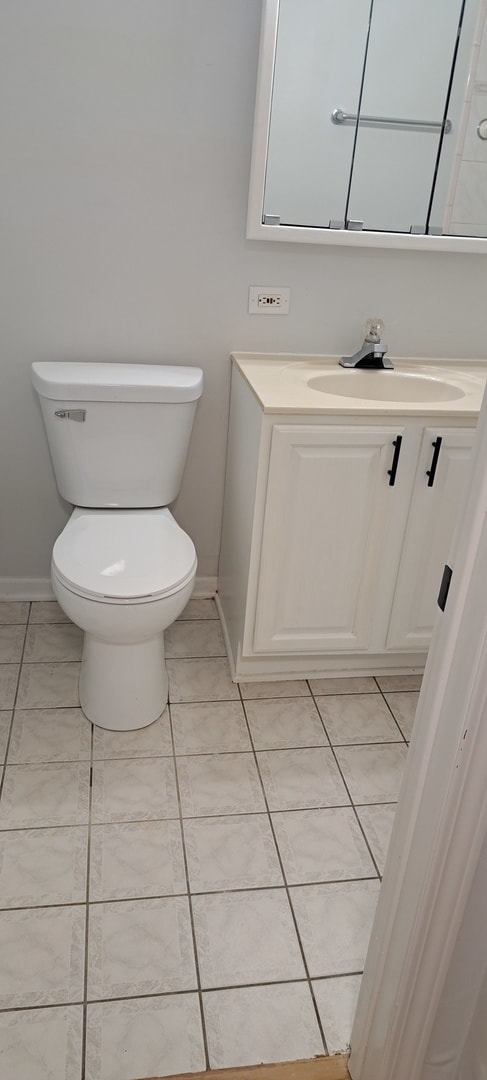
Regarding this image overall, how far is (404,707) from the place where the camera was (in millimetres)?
2188

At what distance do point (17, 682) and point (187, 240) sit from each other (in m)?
1.29

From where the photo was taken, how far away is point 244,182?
209 centimetres

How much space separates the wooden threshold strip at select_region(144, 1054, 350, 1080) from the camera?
4.15 ft

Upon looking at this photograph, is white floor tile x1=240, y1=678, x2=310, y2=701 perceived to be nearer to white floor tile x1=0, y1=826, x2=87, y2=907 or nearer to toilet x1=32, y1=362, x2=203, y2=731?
toilet x1=32, y1=362, x2=203, y2=731

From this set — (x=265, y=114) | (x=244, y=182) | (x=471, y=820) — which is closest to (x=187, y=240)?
(x=244, y=182)

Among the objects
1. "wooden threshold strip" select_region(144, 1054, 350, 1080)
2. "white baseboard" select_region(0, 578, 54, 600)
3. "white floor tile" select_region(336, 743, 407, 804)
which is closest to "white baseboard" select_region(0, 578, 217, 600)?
"white baseboard" select_region(0, 578, 54, 600)

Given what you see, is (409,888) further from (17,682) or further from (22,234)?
(22,234)

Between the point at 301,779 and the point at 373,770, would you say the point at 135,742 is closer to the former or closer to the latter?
the point at 301,779

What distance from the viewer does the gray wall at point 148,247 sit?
193cm

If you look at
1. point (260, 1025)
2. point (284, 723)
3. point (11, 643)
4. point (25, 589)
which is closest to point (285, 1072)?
point (260, 1025)

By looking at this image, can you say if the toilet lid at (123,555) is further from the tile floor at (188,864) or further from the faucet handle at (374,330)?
the faucet handle at (374,330)

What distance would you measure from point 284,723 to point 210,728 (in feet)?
0.65

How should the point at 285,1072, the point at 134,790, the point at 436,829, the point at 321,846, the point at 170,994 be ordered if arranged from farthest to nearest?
the point at 134,790 → the point at 321,846 → the point at 170,994 → the point at 285,1072 → the point at 436,829

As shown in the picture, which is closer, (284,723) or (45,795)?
(45,795)
